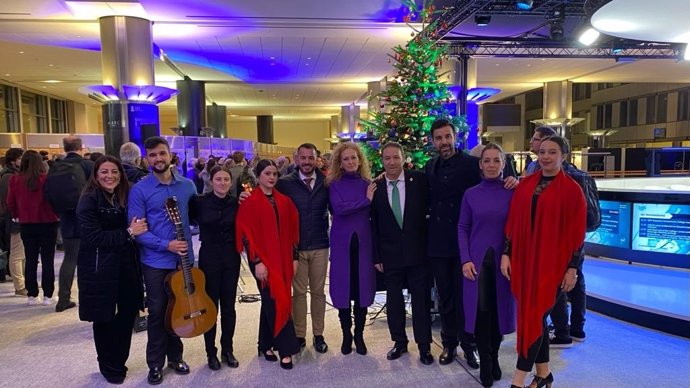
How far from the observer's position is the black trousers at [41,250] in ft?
16.6

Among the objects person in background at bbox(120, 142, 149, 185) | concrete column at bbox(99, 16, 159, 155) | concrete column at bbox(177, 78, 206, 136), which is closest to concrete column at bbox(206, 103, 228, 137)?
concrete column at bbox(177, 78, 206, 136)

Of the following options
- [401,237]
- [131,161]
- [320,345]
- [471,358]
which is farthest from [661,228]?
[131,161]

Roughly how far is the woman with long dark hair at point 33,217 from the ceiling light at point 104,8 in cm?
548

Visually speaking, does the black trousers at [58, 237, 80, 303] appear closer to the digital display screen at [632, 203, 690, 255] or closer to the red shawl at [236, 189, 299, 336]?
the red shawl at [236, 189, 299, 336]

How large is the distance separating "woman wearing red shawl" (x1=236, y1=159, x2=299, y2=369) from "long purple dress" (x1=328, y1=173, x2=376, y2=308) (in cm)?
32

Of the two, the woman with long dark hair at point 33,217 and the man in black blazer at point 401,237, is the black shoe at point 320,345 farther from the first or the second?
the woman with long dark hair at point 33,217

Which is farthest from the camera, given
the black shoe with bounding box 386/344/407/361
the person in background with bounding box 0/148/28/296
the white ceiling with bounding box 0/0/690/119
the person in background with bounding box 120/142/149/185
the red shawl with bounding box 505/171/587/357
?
the white ceiling with bounding box 0/0/690/119

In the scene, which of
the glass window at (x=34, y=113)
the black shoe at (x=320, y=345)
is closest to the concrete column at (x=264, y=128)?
the glass window at (x=34, y=113)

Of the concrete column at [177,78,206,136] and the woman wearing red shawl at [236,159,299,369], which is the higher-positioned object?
the concrete column at [177,78,206,136]

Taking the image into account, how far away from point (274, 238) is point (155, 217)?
83 cm

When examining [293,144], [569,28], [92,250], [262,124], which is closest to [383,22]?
[569,28]

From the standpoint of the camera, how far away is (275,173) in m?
3.38

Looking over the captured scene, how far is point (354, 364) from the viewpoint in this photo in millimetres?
3496

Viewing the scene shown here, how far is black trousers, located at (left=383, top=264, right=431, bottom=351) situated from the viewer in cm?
346
